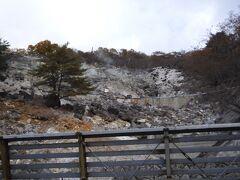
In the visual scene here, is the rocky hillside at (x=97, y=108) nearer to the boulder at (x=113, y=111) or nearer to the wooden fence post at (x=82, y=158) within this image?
the boulder at (x=113, y=111)

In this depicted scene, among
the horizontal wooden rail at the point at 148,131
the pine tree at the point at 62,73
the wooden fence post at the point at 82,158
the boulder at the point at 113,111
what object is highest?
the pine tree at the point at 62,73

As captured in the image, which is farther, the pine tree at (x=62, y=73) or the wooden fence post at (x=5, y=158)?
the pine tree at (x=62, y=73)

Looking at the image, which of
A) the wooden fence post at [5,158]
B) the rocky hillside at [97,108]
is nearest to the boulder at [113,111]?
the rocky hillside at [97,108]

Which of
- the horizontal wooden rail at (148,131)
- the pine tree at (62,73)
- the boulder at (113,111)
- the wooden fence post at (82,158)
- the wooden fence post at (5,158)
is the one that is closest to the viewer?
the horizontal wooden rail at (148,131)

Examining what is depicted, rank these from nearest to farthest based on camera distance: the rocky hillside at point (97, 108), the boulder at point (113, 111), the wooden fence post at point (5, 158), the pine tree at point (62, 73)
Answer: the wooden fence post at point (5, 158) < the rocky hillside at point (97, 108) < the pine tree at point (62, 73) < the boulder at point (113, 111)

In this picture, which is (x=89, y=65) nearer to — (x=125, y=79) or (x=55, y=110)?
(x=125, y=79)

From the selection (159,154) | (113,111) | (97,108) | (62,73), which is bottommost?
(113,111)

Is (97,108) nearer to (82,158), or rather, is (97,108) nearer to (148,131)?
(82,158)

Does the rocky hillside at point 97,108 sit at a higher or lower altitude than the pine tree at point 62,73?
lower

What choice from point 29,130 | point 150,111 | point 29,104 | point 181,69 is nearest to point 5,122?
point 29,130

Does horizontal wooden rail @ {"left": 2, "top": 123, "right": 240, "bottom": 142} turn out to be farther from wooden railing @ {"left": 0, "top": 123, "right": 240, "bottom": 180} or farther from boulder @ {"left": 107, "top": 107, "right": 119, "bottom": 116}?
boulder @ {"left": 107, "top": 107, "right": 119, "bottom": 116}

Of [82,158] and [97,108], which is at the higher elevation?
[82,158]

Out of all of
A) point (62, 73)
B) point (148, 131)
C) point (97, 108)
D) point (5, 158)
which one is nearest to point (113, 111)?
point (97, 108)

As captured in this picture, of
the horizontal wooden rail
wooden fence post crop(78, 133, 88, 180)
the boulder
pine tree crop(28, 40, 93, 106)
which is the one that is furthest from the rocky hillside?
wooden fence post crop(78, 133, 88, 180)
